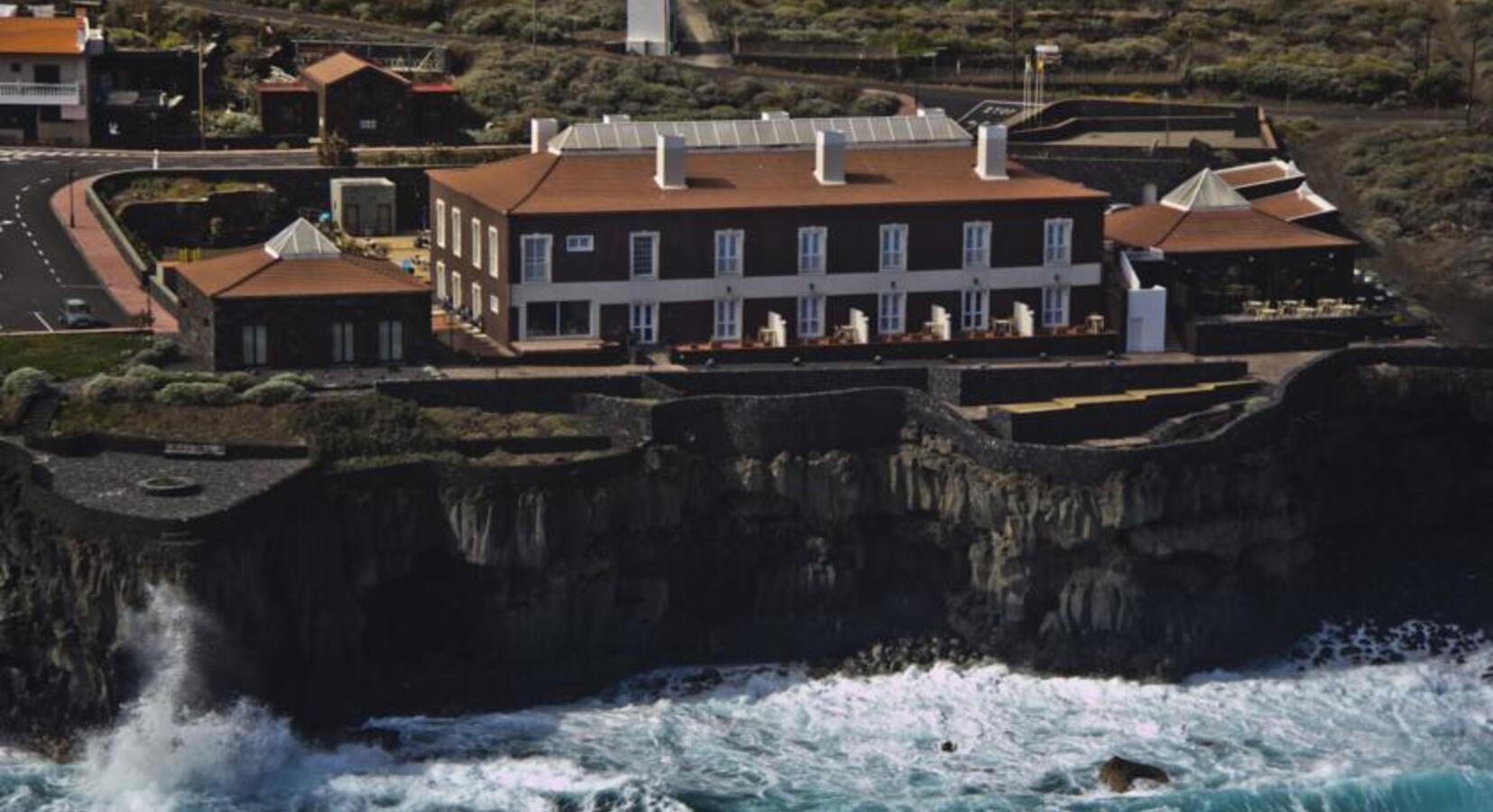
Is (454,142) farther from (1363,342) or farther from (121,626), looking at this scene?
(121,626)

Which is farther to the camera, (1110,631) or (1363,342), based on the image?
(1363,342)

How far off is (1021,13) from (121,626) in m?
81.2

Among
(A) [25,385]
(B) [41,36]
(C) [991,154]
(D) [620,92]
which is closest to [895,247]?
(C) [991,154]

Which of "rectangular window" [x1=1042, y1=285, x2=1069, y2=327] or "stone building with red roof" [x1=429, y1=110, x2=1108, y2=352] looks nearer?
"stone building with red roof" [x1=429, y1=110, x2=1108, y2=352]

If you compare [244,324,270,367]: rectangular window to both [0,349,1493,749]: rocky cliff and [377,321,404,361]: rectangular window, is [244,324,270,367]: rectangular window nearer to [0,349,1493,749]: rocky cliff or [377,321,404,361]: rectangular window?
[377,321,404,361]: rectangular window

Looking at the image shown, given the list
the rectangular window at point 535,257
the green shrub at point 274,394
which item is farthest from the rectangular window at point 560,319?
the green shrub at point 274,394

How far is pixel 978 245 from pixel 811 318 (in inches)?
202

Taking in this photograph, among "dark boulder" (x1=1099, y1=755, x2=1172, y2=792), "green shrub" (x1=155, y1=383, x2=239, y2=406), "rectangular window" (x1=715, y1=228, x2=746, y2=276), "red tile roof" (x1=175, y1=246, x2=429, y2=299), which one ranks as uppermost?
"rectangular window" (x1=715, y1=228, x2=746, y2=276)

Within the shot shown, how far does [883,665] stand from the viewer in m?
75.4

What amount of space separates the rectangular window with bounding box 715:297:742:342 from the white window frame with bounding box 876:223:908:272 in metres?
4.19

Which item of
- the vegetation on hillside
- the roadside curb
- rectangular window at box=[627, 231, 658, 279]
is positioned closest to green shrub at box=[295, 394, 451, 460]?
rectangular window at box=[627, 231, 658, 279]

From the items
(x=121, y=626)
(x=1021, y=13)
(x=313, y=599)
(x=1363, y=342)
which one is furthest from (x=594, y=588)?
(x=1021, y=13)

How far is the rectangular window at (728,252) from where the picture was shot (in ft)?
274

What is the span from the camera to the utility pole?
10981 centimetres
